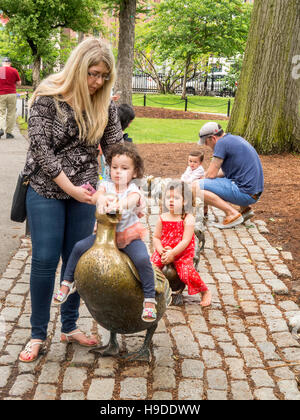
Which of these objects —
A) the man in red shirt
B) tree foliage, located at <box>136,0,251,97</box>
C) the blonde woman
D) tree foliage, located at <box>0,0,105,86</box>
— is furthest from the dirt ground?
tree foliage, located at <box>136,0,251,97</box>

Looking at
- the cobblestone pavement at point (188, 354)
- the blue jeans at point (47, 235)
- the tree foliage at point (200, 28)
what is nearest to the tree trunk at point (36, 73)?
the tree foliage at point (200, 28)

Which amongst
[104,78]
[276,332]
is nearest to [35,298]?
[104,78]

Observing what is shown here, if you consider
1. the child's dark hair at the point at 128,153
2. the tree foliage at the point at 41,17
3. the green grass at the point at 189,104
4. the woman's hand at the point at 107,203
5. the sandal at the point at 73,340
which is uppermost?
the tree foliage at the point at 41,17

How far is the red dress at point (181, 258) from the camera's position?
204 inches

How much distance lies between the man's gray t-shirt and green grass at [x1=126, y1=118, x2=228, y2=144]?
8663 millimetres

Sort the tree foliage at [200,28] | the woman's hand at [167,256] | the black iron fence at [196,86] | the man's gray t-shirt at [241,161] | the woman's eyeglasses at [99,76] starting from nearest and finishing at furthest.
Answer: the woman's eyeglasses at [99,76]
the woman's hand at [167,256]
the man's gray t-shirt at [241,161]
the tree foliage at [200,28]
the black iron fence at [196,86]

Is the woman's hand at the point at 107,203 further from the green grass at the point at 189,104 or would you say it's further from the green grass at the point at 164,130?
the green grass at the point at 189,104

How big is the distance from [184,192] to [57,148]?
1630 millimetres

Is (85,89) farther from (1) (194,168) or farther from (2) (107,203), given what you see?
(1) (194,168)

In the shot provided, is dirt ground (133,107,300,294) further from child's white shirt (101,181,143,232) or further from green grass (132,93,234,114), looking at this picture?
green grass (132,93,234,114)

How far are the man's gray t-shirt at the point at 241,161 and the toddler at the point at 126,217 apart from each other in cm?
390

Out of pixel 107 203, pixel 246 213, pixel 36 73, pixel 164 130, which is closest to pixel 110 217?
pixel 107 203

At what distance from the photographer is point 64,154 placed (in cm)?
375

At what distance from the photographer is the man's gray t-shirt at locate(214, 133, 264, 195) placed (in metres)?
7.56
